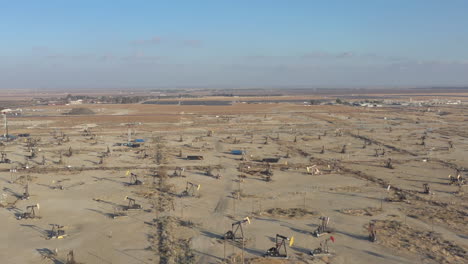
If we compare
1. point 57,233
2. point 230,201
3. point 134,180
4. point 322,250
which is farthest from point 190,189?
point 322,250

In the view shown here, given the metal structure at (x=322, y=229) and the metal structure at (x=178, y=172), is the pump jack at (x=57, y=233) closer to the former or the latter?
the metal structure at (x=178, y=172)

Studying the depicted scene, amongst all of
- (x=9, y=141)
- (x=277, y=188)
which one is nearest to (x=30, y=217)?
(x=277, y=188)

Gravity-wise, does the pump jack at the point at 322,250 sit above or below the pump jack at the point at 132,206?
below

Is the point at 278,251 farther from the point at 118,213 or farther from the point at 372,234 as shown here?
the point at 118,213

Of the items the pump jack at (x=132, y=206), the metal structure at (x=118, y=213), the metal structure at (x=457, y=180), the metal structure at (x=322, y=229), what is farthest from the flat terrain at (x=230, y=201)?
the metal structure at (x=457, y=180)

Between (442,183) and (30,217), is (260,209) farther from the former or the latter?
(442,183)

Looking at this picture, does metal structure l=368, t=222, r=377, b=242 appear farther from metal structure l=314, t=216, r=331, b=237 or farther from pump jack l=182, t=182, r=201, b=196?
pump jack l=182, t=182, r=201, b=196

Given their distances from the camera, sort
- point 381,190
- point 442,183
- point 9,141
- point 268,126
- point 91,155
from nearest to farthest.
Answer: point 381,190 < point 442,183 < point 91,155 < point 9,141 < point 268,126

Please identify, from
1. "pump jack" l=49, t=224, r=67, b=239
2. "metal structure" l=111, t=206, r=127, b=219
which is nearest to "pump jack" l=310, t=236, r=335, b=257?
"metal structure" l=111, t=206, r=127, b=219
